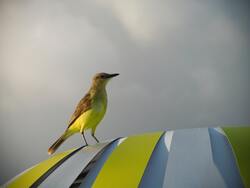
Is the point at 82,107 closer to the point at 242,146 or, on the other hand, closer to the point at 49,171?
the point at 49,171

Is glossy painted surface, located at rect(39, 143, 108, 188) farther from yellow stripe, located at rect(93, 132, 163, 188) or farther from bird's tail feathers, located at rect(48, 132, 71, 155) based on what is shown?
yellow stripe, located at rect(93, 132, 163, 188)

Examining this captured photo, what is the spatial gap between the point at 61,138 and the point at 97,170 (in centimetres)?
236

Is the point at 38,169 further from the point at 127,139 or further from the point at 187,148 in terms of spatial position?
the point at 187,148

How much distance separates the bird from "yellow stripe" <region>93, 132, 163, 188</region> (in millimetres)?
968

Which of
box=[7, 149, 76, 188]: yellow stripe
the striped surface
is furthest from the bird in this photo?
the striped surface

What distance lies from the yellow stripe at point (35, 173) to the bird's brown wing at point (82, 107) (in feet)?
3.68

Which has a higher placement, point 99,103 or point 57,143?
point 99,103

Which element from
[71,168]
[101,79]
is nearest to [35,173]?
[71,168]

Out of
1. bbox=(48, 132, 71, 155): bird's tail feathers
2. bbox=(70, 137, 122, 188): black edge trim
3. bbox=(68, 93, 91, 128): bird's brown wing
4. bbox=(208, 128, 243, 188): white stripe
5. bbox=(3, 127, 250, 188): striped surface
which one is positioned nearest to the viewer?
bbox=(208, 128, 243, 188): white stripe

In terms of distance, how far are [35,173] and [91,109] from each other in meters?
2.24

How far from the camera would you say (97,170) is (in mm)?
11883

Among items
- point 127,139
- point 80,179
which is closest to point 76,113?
point 127,139

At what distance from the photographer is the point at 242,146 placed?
1143cm

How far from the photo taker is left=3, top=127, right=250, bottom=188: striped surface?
10453 mm
